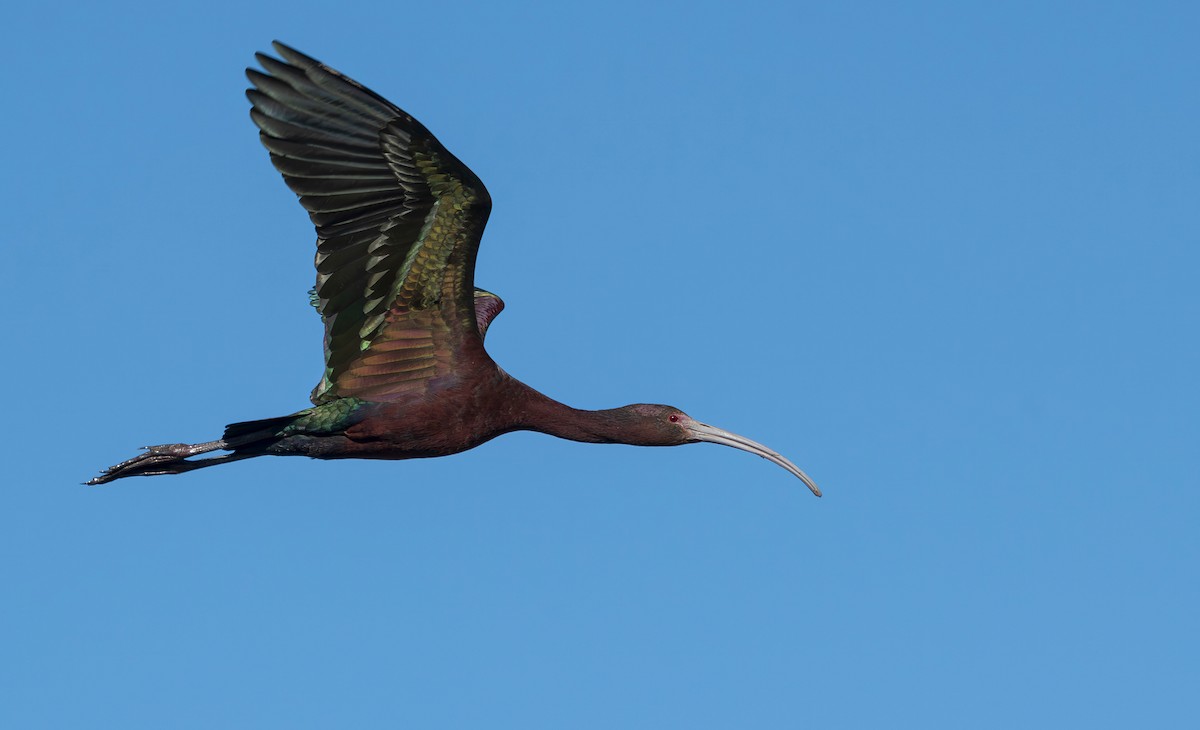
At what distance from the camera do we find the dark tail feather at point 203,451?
14.8 meters

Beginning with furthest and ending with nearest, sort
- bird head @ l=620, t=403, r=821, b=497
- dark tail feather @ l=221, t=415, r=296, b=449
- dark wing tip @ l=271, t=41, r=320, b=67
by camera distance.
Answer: bird head @ l=620, t=403, r=821, b=497, dark tail feather @ l=221, t=415, r=296, b=449, dark wing tip @ l=271, t=41, r=320, b=67

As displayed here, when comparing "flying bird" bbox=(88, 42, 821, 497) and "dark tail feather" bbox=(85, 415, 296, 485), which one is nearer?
"flying bird" bbox=(88, 42, 821, 497)

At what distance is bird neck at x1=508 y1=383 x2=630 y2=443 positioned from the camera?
15430mm

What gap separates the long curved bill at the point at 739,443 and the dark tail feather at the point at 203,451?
3.93 metres

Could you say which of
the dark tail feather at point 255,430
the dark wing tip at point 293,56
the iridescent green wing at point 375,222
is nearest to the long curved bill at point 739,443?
the iridescent green wing at point 375,222

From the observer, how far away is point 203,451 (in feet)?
50.6

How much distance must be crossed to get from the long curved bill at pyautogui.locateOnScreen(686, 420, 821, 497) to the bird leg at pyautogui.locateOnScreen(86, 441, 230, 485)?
173 inches

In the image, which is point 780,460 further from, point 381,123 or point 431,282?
point 381,123

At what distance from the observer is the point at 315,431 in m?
14.9

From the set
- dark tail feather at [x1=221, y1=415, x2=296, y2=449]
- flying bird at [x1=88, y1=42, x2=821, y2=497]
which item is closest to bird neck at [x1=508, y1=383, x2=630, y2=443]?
flying bird at [x1=88, y1=42, x2=821, y2=497]

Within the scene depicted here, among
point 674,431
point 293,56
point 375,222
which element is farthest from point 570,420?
point 293,56

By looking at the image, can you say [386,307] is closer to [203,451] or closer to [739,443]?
[203,451]

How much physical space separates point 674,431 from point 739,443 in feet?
2.35

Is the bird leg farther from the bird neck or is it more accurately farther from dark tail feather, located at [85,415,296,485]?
the bird neck
